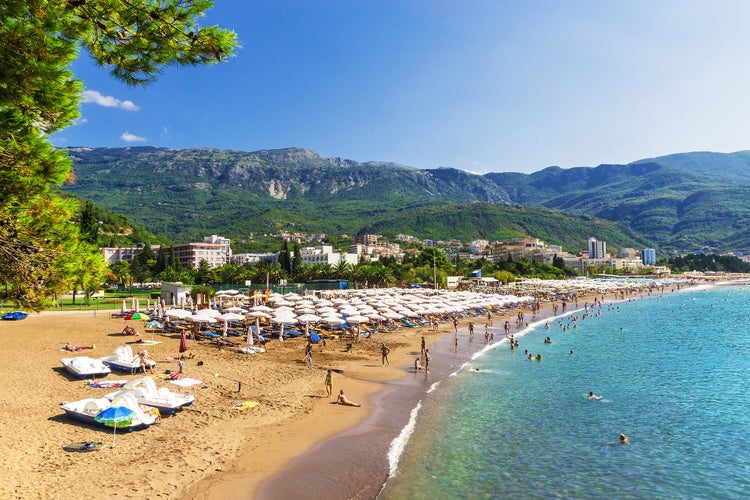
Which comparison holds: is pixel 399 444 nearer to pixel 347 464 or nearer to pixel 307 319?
pixel 347 464

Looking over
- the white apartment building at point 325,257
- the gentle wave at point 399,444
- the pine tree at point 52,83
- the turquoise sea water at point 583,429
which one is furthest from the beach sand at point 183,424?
the white apartment building at point 325,257

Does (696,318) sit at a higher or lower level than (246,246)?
lower

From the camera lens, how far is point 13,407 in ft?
42.2

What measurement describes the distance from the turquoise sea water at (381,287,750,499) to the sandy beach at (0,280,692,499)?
10.8 feet

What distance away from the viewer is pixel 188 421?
13336 millimetres

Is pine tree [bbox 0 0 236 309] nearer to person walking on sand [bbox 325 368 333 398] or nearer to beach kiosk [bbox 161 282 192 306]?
person walking on sand [bbox 325 368 333 398]

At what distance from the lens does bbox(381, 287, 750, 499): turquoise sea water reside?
11.1 meters

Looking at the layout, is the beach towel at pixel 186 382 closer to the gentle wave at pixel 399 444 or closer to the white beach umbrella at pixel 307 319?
the gentle wave at pixel 399 444

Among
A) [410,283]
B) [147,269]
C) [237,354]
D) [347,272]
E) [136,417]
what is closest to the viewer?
[136,417]

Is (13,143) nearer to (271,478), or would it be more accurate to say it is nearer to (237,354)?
(271,478)

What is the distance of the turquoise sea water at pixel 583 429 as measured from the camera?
36.3 feet

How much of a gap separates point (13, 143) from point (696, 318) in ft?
205

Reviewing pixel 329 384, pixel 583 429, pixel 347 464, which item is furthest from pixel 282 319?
pixel 583 429

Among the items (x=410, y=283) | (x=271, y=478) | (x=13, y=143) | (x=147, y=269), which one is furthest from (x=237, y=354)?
(x=147, y=269)
